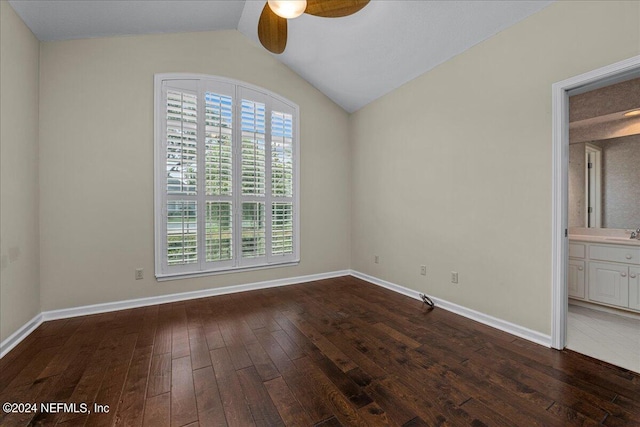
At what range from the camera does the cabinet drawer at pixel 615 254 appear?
2748 mm

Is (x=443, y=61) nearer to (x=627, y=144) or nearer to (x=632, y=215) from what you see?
(x=627, y=144)

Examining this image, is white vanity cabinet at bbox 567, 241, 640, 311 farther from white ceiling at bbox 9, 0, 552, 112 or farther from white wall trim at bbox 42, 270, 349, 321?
white wall trim at bbox 42, 270, 349, 321

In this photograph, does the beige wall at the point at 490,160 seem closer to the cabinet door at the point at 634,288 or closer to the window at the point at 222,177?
the cabinet door at the point at 634,288

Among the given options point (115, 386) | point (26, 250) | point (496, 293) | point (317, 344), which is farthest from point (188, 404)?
point (496, 293)

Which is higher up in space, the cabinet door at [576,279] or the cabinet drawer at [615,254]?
the cabinet drawer at [615,254]

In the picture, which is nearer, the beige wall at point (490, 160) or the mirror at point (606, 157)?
the beige wall at point (490, 160)

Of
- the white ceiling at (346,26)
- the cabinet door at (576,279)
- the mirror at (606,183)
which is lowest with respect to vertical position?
the cabinet door at (576,279)

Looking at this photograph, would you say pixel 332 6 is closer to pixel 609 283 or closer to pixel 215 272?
pixel 215 272

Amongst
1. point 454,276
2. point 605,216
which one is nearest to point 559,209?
point 454,276

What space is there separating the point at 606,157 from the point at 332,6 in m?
3.86

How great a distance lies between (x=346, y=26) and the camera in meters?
2.97

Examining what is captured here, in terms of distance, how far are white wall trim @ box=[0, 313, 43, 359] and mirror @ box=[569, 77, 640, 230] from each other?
5931mm

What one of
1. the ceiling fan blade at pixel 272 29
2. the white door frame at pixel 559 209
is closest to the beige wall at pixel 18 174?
the ceiling fan blade at pixel 272 29

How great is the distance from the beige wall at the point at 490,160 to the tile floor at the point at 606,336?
0.37m
